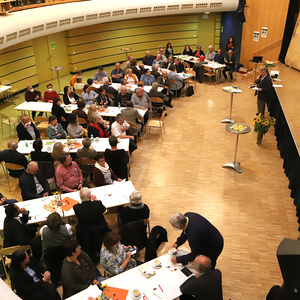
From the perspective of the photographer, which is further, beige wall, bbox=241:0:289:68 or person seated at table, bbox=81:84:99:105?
beige wall, bbox=241:0:289:68

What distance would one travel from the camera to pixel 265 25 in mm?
15477

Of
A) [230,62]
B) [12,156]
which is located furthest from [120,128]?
[230,62]

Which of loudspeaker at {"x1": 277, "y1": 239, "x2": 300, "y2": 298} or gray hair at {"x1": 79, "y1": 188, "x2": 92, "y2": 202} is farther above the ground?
loudspeaker at {"x1": 277, "y1": 239, "x2": 300, "y2": 298}

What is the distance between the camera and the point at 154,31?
18.8 metres

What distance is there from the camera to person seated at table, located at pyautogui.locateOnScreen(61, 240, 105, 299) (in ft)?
14.2

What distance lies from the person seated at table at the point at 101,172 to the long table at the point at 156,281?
8.01 ft

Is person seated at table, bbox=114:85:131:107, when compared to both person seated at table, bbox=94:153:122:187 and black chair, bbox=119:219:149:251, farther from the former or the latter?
black chair, bbox=119:219:149:251

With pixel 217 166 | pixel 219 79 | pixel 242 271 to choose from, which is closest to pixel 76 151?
pixel 217 166

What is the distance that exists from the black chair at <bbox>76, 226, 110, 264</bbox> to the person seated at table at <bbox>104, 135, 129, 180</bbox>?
207 cm

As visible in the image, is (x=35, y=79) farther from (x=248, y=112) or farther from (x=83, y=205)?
(x=83, y=205)


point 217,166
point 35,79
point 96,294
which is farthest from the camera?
point 35,79

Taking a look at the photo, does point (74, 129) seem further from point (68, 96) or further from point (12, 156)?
point (68, 96)

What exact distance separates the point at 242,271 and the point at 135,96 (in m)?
6.08

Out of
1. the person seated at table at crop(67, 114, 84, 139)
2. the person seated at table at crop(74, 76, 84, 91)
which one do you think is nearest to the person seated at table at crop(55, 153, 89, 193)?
the person seated at table at crop(67, 114, 84, 139)
